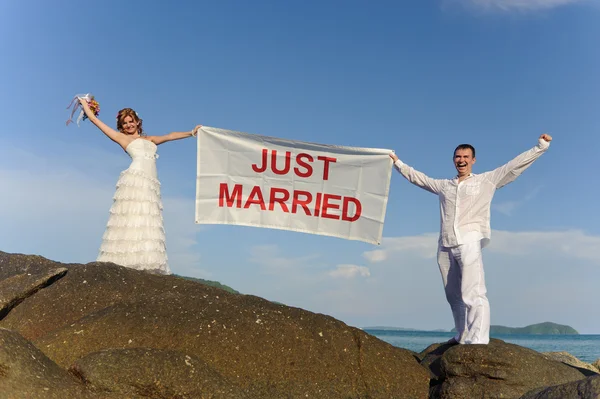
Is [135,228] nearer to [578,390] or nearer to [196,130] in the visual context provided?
[196,130]

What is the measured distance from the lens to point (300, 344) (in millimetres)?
7297

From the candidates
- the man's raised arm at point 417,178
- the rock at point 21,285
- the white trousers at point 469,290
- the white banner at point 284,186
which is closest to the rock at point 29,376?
the rock at point 21,285

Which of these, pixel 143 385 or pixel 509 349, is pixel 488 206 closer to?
pixel 509 349

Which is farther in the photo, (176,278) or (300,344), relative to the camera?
(176,278)

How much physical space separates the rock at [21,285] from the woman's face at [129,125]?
2.81 m

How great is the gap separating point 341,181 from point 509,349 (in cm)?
416

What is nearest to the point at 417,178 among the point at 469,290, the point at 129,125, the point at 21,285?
the point at 469,290

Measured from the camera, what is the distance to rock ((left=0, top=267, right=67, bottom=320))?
27.1ft

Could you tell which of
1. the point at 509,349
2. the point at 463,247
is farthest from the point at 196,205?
the point at 509,349

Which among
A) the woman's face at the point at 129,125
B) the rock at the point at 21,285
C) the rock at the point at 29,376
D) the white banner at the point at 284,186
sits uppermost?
the woman's face at the point at 129,125

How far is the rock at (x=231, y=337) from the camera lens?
698cm

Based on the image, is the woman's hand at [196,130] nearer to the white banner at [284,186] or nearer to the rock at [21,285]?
the white banner at [284,186]

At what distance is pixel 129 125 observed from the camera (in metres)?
10.4

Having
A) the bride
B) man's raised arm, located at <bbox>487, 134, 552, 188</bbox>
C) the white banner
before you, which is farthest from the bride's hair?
man's raised arm, located at <bbox>487, 134, 552, 188</bbox>
